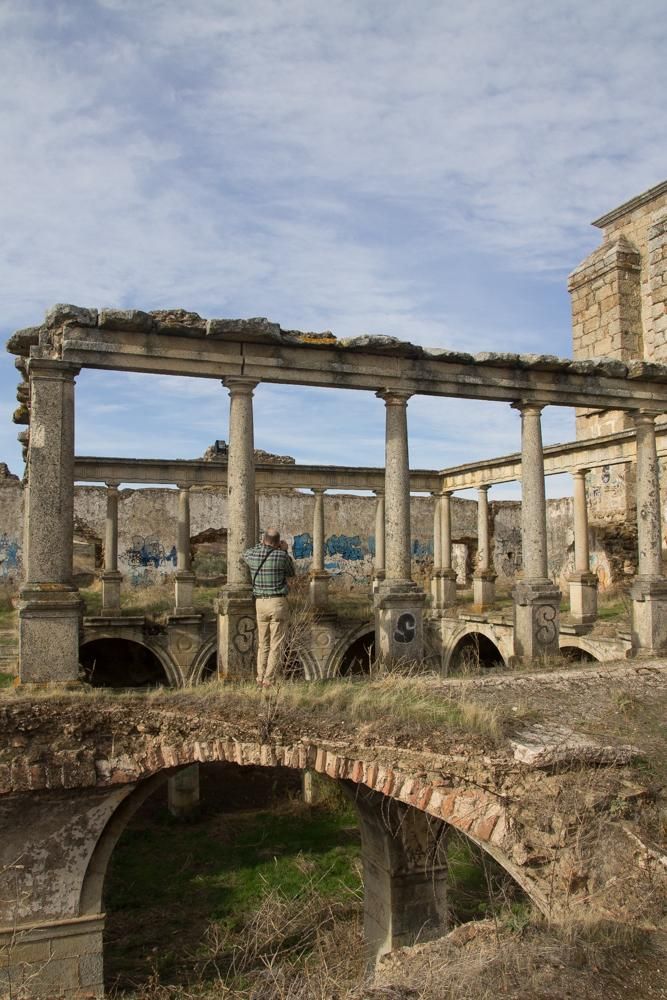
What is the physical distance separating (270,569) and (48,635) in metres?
2.33

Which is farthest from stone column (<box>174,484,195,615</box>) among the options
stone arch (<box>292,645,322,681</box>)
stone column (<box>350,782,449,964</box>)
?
stone column (<box>350,782,449,964</box>)

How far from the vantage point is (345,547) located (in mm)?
28422

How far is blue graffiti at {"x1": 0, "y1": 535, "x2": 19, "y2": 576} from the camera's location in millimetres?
24109

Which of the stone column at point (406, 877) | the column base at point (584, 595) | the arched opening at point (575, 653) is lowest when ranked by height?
the stone column at point (406, 877)

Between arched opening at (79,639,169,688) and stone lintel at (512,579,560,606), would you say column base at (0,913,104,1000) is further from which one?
arched opening at (79,639,169,688)

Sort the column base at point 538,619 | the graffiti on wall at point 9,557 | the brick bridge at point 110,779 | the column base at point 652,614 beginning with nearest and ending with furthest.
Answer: the brick bridge at point 110,779 < the column base at point 538,619 < the column base at point 652,614 < the graffiti on wall at point 9,557

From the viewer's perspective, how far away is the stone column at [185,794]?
15.3 metres

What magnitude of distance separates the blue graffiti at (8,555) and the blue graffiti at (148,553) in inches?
142

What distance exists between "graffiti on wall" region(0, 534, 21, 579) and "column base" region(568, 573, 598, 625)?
17059 mm

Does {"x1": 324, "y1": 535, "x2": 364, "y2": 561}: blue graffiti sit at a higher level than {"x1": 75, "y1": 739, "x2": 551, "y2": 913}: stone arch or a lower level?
higher

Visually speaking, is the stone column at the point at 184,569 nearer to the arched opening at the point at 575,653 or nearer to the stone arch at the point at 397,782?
the arched opening at the point at 575,653

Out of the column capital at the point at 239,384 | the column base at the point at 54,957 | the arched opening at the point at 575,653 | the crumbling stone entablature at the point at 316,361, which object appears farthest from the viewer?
the arched opening at the point at 575,653

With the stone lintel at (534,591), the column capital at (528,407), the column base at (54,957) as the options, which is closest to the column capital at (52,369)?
the column base at (54,957)

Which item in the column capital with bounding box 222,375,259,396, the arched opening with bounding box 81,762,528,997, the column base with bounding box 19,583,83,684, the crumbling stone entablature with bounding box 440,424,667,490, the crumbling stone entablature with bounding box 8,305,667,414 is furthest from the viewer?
the crumbling stone entablature with bounding box 440,424,667,490
